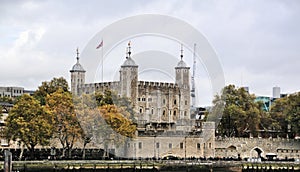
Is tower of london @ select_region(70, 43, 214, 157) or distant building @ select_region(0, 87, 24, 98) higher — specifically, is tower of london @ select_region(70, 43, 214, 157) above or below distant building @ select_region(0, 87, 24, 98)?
below

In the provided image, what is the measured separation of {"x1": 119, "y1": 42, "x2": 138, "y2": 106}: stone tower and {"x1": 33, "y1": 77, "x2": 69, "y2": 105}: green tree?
24.9 feet

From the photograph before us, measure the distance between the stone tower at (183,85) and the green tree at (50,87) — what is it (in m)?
17.6

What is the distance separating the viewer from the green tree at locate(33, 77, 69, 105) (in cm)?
8749

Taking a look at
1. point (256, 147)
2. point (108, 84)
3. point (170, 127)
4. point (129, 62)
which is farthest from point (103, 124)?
point (129, 62)

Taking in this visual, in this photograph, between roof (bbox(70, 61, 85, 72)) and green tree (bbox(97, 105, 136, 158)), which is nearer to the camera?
green tree (bbox(97, 105, 136, 158))

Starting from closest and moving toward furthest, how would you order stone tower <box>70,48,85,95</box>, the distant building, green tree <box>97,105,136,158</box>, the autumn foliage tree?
1. green tree <box>97,105,136,158</box>
2. the autumn foliage tree
3. stone tower <box>70,48,85,95</box>
4. the distant building

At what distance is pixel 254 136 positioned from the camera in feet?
303

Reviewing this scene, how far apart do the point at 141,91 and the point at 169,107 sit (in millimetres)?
5481

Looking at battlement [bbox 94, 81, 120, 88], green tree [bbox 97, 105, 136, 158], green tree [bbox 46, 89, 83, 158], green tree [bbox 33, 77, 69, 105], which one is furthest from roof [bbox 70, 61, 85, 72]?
green tree [bbox 46, 89, 83, 158]

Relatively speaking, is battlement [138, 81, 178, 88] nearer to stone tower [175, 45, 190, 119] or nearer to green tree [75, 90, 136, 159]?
stone tower [175, 45, 190, 119]

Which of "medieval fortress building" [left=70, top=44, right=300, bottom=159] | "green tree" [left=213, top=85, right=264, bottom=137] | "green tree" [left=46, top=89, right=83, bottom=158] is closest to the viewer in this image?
"green tree" [left=46, top=89, right=83, bottom=158]

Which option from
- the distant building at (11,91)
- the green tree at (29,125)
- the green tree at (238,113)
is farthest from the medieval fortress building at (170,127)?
the distant building at (11,91)

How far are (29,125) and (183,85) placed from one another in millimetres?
42715

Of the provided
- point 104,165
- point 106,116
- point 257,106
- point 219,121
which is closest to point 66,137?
point 106,116
